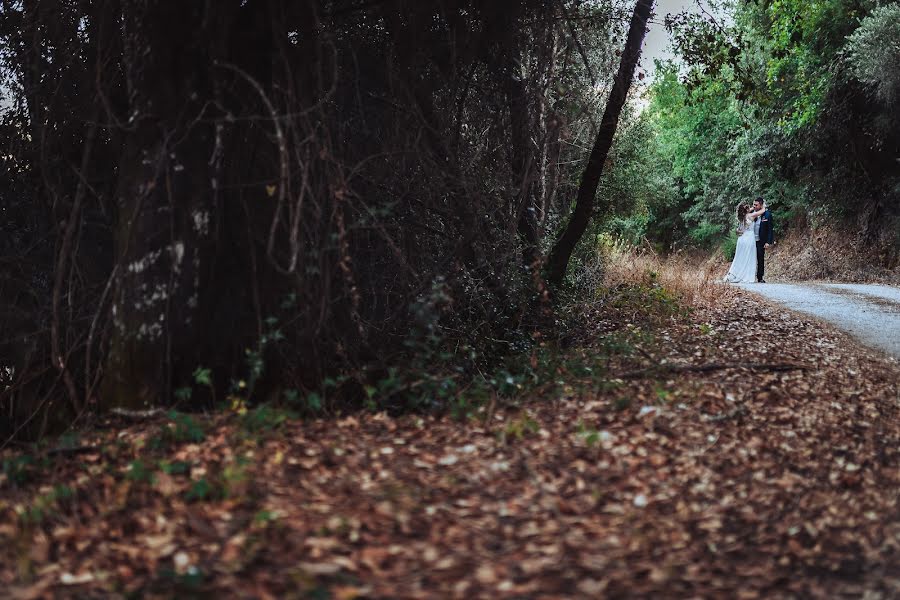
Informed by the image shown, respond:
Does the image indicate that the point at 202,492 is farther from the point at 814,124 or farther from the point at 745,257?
the point at 814,124

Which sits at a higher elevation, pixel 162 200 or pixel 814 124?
pixel 814 124

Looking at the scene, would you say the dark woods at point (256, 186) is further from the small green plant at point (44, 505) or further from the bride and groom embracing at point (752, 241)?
the bride and groom embracing at point (752, 241)

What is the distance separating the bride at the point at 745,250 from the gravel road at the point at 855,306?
1.87 meters

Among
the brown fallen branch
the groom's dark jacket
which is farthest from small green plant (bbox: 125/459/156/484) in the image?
the groom's dark jacket

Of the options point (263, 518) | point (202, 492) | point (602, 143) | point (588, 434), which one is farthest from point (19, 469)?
point (602, 143)

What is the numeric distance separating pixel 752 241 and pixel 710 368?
12342 millimetres

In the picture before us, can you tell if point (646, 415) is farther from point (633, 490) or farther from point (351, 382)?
point (351, 382)

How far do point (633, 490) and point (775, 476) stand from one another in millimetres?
1032

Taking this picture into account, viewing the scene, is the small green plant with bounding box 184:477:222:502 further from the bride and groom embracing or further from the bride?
the bride

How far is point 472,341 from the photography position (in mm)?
7660

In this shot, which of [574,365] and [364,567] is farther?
[574,365]

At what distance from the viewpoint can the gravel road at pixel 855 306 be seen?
916 centimetres

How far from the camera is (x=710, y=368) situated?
6.73 meters

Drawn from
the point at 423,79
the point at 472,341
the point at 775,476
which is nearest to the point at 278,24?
the point at 423,79
